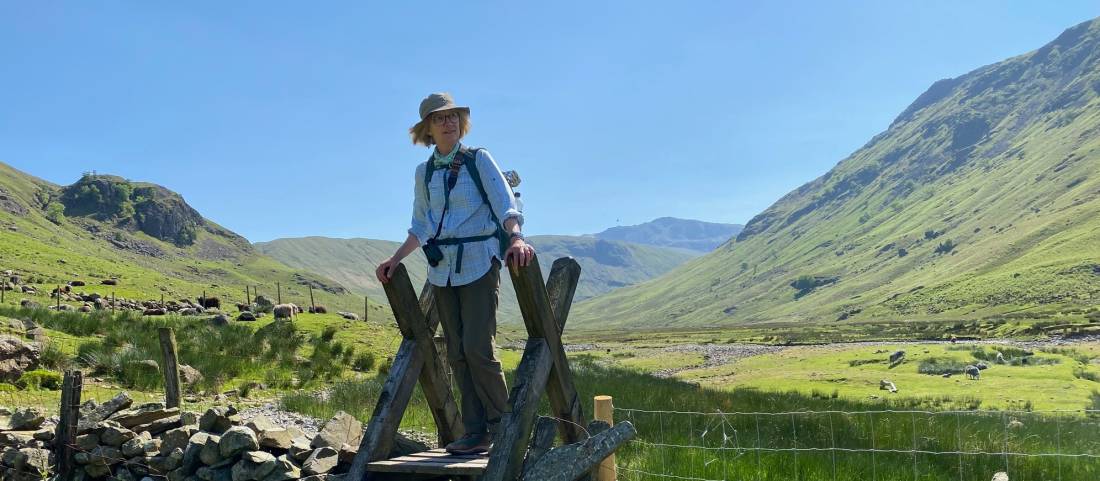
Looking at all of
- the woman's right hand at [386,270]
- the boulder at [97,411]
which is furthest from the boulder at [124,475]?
the woman's right hand at [386,270]

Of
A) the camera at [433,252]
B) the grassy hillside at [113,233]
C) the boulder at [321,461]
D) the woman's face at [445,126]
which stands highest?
the grassy hillside at [113,233]

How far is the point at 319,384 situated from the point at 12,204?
6294 inches

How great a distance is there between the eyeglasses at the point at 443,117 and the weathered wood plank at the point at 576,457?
7.56 feet

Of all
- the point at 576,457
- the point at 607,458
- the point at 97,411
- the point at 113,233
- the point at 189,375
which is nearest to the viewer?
the point at 576,457

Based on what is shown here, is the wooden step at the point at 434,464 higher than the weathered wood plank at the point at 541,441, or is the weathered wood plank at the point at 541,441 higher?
the weathered wood plank at the point at 541,441

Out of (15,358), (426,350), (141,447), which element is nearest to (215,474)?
(141,447)

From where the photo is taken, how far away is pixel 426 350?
5195 mm

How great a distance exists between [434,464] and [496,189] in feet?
5.82

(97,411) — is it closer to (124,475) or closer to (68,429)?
(68,429)

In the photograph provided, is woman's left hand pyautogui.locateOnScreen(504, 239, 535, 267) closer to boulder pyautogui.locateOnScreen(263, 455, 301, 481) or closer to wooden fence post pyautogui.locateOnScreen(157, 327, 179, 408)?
boulder pyautogui.locateOnScreen(263, 455, 301, 481)

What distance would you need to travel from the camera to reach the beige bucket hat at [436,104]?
201 inches

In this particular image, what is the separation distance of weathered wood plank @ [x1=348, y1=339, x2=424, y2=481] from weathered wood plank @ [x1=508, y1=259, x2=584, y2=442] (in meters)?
1.00

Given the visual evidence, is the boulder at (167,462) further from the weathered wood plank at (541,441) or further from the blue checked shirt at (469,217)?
the weathered wood plank at (541,441)

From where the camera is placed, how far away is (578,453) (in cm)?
435
